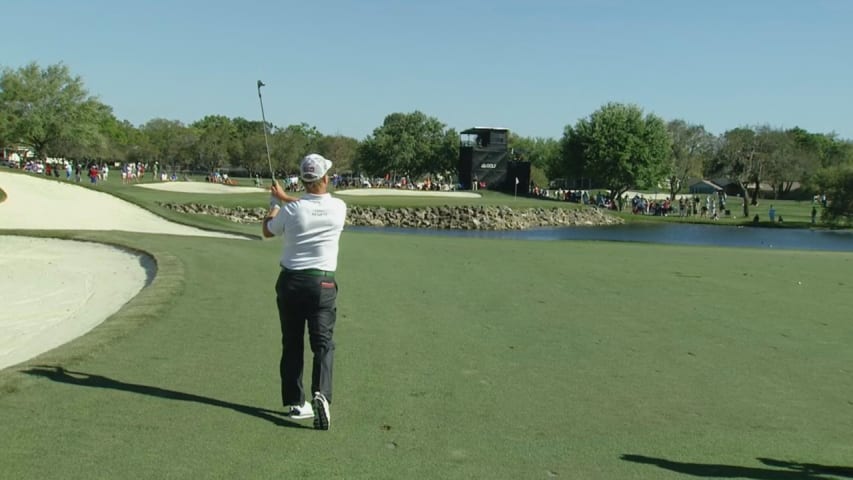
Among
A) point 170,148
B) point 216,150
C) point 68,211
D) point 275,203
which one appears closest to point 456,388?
point 275,203

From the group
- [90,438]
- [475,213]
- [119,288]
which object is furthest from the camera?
[475,213]

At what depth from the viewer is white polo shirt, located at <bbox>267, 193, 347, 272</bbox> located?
6.89 meters

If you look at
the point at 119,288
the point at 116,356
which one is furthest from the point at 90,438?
the point at 119,288

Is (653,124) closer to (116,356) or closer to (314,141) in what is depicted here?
(314,141)

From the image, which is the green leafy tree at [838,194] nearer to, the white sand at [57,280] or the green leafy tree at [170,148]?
the white sand at [57,280]

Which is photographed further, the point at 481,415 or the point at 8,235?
the point at 8,235

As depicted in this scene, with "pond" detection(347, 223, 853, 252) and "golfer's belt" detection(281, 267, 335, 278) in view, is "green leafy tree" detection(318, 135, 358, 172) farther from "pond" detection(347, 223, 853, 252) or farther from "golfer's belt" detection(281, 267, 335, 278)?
"golfer's belt" detection(281, 267, 335, 278)

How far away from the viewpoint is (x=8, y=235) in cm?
2286

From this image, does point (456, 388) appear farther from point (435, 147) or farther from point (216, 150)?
point (216, 150)

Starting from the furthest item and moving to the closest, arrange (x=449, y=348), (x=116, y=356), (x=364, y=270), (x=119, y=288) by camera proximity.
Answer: (x=364, y=270)
(x=119, y=288)
(x=449, y=348)
(x=116, y=356)

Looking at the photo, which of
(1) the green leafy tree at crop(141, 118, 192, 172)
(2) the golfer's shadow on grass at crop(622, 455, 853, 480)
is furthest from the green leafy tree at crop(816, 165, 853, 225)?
(1) the green leafy tree at crop(141, 118, 192, 172)

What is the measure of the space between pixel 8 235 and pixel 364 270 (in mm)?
11933

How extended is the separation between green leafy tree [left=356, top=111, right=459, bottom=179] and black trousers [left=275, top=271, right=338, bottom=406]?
402 feet

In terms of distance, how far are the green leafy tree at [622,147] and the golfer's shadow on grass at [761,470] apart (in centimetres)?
8457
